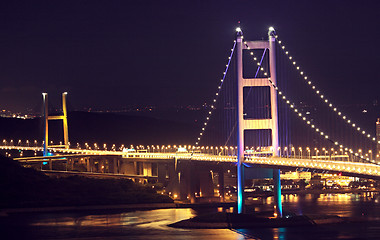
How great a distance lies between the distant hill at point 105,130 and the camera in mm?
126125

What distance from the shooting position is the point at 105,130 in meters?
138

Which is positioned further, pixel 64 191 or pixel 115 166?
pixel 115 166

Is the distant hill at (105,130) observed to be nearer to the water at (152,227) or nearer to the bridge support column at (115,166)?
the bridge support column at (115,166)

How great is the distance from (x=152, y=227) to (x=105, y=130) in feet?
330

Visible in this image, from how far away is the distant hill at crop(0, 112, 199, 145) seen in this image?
126 metres

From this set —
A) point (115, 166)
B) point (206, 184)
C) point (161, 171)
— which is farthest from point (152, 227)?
point (115, 166)

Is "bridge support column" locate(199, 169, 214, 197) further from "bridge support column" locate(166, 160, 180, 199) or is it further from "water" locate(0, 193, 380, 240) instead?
"water" locate(0, 193, 380, 240)

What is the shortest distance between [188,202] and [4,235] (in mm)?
16168

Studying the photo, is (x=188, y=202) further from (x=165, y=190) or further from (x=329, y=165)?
(x=329, y=165)

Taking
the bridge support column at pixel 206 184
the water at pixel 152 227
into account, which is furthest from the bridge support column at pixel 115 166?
the water at pixel 152 227

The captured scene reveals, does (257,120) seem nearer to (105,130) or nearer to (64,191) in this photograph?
(64,191)

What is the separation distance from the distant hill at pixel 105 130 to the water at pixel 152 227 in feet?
237

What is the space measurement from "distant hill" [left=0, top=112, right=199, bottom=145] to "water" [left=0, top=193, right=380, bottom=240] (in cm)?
7220

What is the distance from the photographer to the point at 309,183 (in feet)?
255
